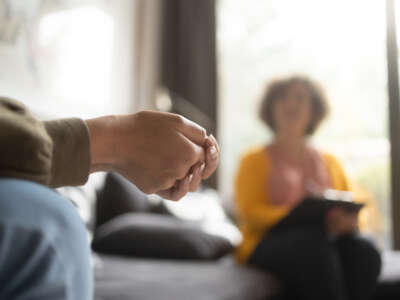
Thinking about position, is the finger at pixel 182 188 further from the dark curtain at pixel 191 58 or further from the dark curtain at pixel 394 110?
the dark curtain at pixel 191 58

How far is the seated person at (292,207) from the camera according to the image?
5.18 feet

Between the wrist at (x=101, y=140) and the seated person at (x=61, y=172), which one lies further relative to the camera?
the wrist at (x=101, y=140)

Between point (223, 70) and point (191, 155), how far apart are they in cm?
296

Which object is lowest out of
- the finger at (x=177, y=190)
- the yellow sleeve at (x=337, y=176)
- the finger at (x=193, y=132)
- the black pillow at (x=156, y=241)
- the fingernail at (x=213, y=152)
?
the black pillow at (x=156, y=241)

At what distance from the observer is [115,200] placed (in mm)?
2031

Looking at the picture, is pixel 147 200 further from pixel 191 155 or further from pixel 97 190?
pixel 191 155

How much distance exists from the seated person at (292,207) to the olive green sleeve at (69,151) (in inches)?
48.4

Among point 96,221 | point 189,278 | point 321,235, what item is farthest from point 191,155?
point 96,221

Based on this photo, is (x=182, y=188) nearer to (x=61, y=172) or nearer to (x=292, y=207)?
(x=61, y=172)

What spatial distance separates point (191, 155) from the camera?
59 cm

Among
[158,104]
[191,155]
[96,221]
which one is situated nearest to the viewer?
[191,155]

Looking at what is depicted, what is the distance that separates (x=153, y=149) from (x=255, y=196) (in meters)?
1.45

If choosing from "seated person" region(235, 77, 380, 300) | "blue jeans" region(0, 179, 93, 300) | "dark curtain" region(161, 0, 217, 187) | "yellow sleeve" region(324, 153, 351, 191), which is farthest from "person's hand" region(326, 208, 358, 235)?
"dark curtain" region(161, 0, 217, 187)

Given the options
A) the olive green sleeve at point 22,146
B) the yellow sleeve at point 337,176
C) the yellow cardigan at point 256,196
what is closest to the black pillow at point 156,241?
the yellow cardigan at point 256,196
